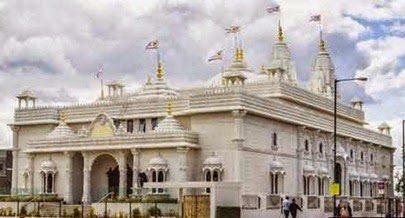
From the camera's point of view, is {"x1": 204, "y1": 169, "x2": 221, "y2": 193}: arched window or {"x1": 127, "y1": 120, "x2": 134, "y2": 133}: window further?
{"x1": 127, "y1": 120, "x2": 134, "y2": 133}: window

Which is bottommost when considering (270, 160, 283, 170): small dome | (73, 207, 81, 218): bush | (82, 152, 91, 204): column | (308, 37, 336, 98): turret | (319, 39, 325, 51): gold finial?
(73, 207, 81, 218): bush

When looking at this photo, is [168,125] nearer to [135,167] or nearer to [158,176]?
[158,176]

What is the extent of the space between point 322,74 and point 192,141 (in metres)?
34.0

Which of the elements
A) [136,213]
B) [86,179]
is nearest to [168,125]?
[86,179]

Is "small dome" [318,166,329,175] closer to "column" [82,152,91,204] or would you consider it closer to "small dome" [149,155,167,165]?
"small dome" [149,155,167,165]

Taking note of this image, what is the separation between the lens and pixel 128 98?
71500 mm

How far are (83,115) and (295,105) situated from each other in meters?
17.9

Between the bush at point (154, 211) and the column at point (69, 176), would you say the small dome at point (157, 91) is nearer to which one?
the column at point (69, 176)

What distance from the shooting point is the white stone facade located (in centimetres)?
5850

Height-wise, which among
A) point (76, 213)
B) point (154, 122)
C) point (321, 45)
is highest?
point (321, 45)

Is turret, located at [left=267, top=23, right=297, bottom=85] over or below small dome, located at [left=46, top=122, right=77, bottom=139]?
over

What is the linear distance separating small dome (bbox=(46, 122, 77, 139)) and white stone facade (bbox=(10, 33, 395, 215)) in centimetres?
12

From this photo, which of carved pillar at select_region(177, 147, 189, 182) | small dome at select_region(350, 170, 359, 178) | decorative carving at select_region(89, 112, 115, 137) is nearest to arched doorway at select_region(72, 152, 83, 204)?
decorative carving at select_region(89, 112, 115, 137)

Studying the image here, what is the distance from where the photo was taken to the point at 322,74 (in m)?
89.4
